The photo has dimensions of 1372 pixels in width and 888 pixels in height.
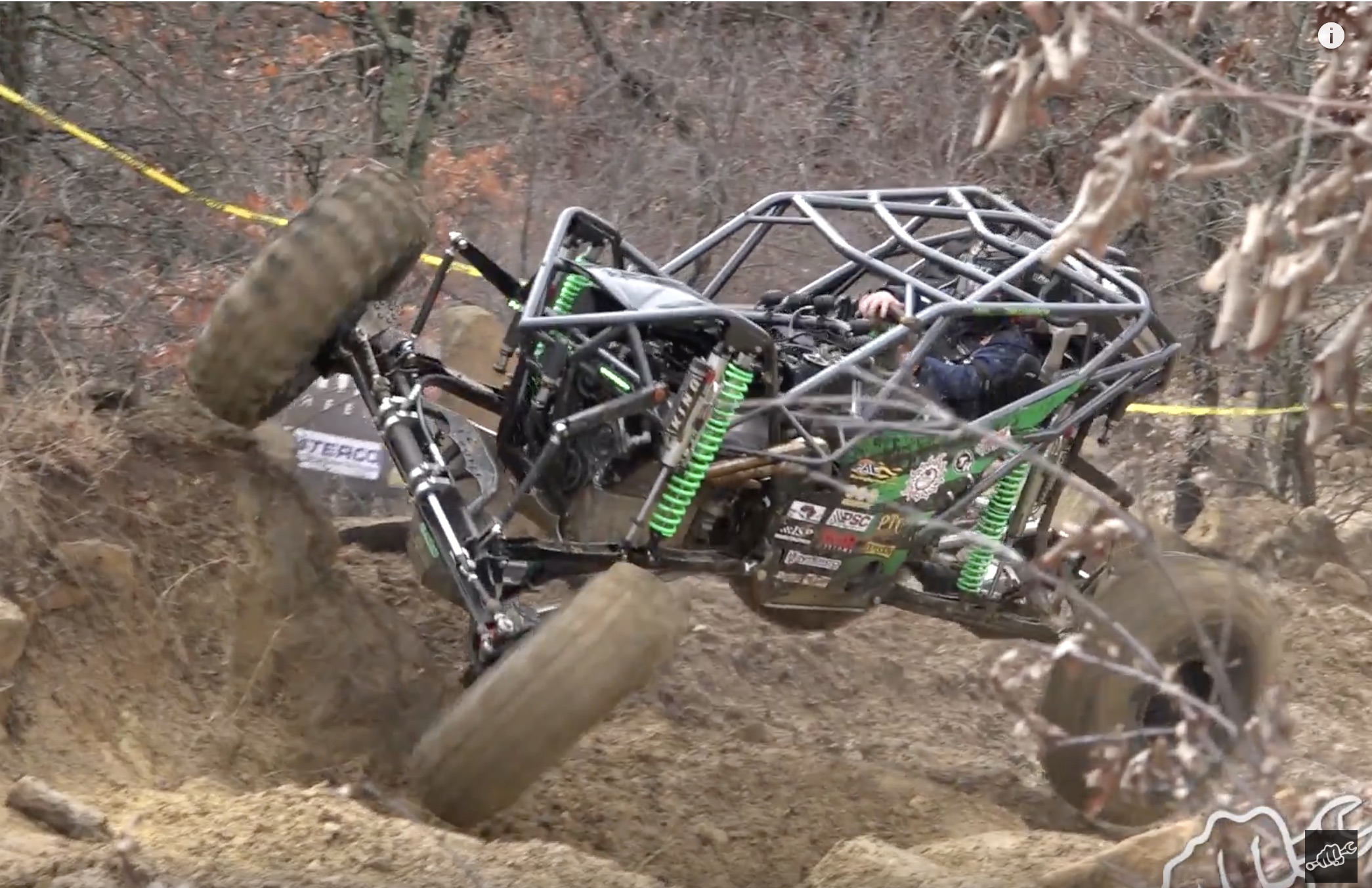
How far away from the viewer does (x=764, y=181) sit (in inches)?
424

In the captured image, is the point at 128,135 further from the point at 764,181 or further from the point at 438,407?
the point at 764,181

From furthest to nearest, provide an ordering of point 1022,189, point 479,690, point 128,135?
point 1022,189 < point 128,135 < point 479,690

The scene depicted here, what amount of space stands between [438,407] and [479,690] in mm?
1303

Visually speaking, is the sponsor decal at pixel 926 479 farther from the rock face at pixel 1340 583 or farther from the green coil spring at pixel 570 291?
the rock face at pixel 1340 583

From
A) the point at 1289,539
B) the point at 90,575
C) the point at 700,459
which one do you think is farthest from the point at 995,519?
the point at 1289,539

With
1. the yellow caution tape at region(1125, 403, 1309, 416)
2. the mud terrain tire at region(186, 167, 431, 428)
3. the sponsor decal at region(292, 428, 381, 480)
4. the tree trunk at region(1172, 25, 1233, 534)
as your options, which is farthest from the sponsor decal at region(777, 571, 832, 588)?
the tree trunk at region(1172, 25, 1233, 534)

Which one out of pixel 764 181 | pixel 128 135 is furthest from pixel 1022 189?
pixel 128 135

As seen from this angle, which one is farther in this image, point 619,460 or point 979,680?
point 979,680

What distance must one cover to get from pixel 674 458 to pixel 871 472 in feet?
2.45

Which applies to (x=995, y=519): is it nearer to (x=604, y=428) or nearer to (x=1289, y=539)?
(x=604, y=428)

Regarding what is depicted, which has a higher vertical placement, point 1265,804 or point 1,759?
point 1265,804

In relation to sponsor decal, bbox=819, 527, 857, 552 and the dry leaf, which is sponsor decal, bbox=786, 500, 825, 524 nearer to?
sponsor decal, bbox=819, 527, 857, 552

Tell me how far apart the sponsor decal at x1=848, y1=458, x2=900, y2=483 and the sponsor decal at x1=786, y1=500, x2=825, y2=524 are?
151mm

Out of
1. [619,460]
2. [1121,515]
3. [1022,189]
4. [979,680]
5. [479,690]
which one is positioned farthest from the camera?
[1022,189]
